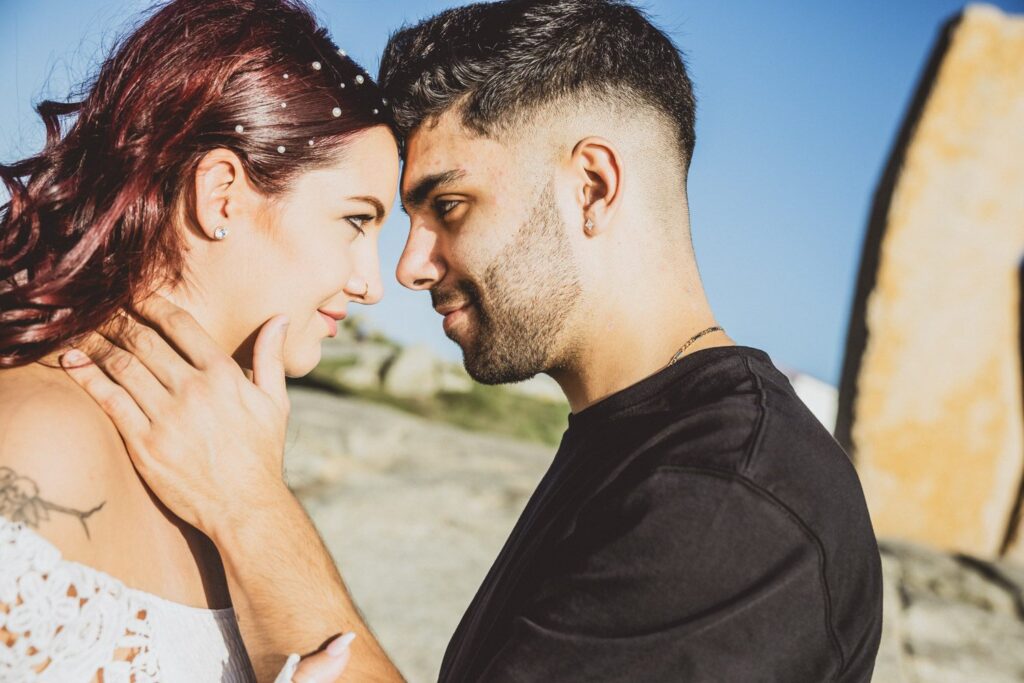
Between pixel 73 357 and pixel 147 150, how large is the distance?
494mm

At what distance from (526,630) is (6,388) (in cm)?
110

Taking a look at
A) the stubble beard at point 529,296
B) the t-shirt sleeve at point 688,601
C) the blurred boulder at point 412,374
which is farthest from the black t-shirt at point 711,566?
the blurred boulder at point 412,374

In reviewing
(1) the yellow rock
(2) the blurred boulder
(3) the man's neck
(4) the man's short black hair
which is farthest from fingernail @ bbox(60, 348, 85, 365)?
(2) the blurred boulder

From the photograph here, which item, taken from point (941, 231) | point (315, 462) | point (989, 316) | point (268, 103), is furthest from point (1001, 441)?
point (268, 103)

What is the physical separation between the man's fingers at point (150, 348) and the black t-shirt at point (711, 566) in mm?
861

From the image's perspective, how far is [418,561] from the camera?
743cm

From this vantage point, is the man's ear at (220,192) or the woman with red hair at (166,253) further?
the man's ear at (220,192)

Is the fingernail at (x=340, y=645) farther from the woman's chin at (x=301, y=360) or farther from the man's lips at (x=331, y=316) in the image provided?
the man's lips at (x=331, y=316)

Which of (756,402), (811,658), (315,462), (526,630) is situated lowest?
(315,462)

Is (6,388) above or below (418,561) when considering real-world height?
above

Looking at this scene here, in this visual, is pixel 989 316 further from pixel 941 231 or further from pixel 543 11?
pixel 543 11

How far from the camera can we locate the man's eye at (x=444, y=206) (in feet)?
8.00

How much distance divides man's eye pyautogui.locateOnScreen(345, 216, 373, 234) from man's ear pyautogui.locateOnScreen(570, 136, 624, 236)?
55 centimetres

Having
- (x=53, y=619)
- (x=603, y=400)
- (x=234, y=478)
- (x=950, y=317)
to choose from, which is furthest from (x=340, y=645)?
(x=950, y=317)
